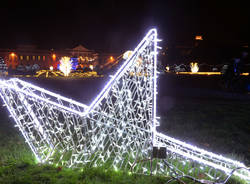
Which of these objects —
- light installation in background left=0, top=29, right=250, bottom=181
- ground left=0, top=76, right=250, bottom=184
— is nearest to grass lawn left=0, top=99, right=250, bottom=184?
ground left=0, top=76, right=250, bottom=184

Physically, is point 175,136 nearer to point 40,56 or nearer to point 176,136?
point 176,136

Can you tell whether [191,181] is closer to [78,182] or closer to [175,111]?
[78,182]

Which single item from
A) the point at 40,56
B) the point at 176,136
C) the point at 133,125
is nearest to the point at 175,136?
the point at 176,136

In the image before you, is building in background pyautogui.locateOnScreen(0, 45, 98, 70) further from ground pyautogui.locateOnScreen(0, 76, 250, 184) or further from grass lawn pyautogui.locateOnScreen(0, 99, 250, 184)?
grass lawn pyautogui.locateOnScreen(0, 99, 250, 184)

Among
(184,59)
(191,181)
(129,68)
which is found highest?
(184,59)

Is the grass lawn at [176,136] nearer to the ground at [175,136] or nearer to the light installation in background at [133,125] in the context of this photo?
the ground at [175,136]

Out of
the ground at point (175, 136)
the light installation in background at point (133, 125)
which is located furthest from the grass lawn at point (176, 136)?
the light installation in background at point (133, 125)

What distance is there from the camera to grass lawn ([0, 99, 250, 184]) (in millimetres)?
Result: 2744

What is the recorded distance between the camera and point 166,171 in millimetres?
2938

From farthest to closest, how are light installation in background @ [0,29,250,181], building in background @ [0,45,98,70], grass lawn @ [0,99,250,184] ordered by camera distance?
building in background @ [0,45,98,70], grass lawn @ [0,99,250,184], light installation in background @ [0,29,250,181]

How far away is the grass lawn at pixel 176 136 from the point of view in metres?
2.74

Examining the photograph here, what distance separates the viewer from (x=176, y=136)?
4.64m

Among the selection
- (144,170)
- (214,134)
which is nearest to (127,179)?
(144,170)

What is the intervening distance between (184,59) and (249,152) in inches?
909
